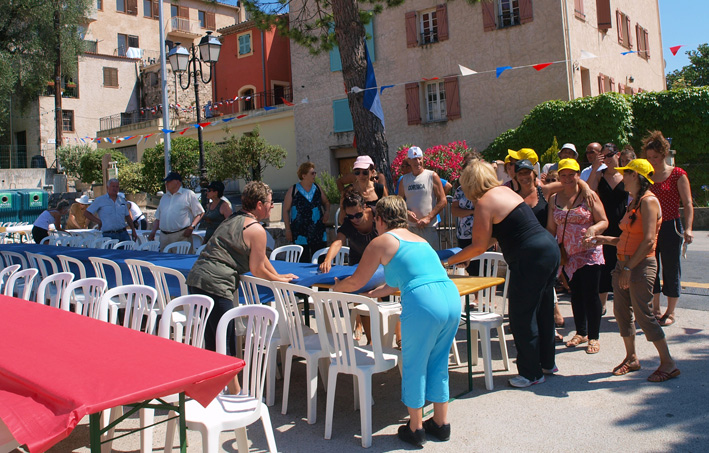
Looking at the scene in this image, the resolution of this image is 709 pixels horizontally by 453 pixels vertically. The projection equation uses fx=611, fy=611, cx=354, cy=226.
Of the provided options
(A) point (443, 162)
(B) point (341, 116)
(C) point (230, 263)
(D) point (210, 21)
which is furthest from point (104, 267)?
(D) point (210, 21)

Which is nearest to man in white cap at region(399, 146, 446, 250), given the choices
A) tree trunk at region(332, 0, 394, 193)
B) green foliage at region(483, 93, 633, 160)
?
tree trunk at region(332, 0, 394, 193)

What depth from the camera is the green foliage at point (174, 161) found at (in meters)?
24.2

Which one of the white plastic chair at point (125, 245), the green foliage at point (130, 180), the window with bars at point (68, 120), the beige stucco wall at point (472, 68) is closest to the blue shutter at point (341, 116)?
the beige stucco wall at point (472, 68)

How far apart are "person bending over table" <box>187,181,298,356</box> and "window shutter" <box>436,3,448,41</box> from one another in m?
17.5

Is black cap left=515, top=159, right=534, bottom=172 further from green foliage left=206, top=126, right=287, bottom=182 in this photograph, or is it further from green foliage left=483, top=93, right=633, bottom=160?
green foliage left=206, top=126, right=287, bottom=182

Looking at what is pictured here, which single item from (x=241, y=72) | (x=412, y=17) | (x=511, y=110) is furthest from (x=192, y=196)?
(x=241, y=72)

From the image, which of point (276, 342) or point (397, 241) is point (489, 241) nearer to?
point (397, 241)

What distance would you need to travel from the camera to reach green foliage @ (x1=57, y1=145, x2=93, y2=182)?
3375 centimetres

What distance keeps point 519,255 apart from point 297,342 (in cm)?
161

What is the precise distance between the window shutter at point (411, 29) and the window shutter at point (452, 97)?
190 centimetres

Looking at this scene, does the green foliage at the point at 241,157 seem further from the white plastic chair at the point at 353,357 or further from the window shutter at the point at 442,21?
the white plastic chair at the point at 353,357

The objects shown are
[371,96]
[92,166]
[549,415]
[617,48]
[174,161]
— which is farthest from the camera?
[92,166]

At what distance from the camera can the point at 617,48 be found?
2180 cm

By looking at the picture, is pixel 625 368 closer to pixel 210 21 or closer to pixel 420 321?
pixel 420 321
